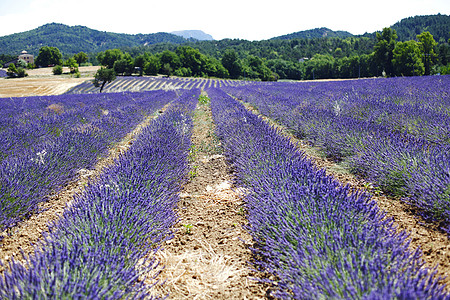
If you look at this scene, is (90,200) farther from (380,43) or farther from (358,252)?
(380,43)

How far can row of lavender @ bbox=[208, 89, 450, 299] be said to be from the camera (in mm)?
1198

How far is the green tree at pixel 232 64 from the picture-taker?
66.9 m

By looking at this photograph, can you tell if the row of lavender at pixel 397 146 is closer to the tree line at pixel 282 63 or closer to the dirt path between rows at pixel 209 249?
the dirt path between rows at pixel 209 249

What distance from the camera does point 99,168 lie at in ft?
14.1

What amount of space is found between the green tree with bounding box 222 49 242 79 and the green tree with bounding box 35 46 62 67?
147 feet

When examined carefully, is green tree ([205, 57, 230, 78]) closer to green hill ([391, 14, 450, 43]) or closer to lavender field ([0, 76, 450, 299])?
lavender field ([0, 76, 450, 299])

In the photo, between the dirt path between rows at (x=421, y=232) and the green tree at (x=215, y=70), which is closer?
the dirt path between rows at (x=421, y=232)

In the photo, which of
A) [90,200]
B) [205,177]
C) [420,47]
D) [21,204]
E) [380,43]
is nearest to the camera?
[90,200]

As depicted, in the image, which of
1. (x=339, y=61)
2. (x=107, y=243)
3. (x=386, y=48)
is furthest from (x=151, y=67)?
(x=107, y=243)

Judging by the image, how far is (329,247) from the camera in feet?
4.90

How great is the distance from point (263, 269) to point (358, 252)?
0.71m

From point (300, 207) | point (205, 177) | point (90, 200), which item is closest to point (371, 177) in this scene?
point (300, 207)

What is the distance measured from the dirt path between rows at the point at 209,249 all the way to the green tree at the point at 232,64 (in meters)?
66.5

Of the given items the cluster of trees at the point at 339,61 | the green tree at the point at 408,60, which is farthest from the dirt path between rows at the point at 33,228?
the green tree at the point at 408,60
